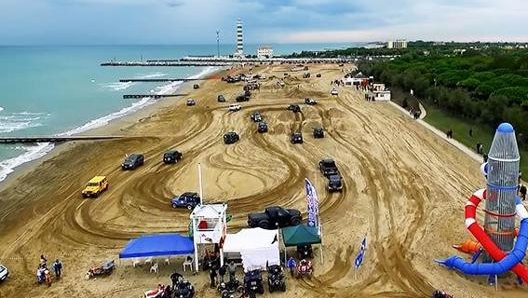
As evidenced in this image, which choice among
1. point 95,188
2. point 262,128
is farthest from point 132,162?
point 262,128

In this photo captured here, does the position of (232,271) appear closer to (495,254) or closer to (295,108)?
(495,254)

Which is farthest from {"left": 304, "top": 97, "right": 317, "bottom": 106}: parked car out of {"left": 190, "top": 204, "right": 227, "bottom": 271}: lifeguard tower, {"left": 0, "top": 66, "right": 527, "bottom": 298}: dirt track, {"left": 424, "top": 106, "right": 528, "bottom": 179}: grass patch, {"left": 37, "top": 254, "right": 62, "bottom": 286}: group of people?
{"left": 37, "top": 254, "right": 62, "bottom": 286}: group of people

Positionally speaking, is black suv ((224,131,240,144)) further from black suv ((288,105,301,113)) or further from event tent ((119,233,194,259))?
event tent ((119,233,194,259))

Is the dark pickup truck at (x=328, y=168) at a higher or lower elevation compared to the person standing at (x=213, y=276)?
higher

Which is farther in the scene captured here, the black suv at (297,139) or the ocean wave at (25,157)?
the black suv at (297,139)

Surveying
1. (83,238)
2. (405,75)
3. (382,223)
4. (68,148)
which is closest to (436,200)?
(382,223)

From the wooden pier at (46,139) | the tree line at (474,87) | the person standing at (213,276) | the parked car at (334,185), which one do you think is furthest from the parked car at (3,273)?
the tree line at (474,87)

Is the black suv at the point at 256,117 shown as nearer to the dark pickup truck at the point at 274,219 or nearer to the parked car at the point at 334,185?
the parked car at the point at 334,185
